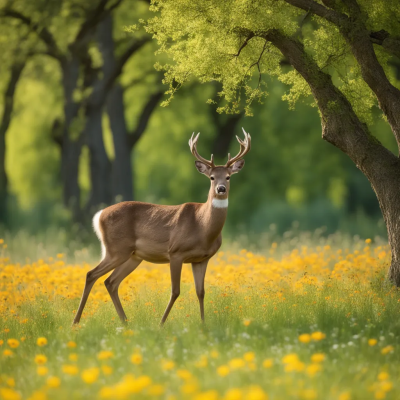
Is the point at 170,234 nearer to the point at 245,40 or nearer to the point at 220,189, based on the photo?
the point at 220,189

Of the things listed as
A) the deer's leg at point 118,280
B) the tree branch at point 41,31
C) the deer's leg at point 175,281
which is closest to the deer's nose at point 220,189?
the deer's leg at point 175,281

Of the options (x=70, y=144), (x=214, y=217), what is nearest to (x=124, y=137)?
(x=70, y=144)

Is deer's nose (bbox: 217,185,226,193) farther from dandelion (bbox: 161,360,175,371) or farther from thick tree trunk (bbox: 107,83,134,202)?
thick tree trunk (bbox: 107,83,134,202)

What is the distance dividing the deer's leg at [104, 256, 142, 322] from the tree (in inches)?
98.0

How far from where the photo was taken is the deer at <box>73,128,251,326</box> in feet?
27.4

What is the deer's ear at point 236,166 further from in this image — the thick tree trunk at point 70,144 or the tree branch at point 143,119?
the tree branch at point 143,119

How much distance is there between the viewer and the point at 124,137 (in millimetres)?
20875

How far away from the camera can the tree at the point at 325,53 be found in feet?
29.6

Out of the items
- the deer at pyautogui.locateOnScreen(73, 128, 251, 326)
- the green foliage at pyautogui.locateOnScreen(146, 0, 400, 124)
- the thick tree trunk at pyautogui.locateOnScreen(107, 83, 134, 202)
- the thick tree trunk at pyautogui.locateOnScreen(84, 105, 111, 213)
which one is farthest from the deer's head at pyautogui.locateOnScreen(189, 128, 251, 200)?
the thick tree trunk at pyautogui.locateOnScreen(84, 105, 111, 213)

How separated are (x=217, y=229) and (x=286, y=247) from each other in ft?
22.6

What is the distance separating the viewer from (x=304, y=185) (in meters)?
30.0

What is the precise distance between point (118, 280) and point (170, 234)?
0.94m

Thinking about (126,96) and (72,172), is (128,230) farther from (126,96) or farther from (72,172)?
(126,96)

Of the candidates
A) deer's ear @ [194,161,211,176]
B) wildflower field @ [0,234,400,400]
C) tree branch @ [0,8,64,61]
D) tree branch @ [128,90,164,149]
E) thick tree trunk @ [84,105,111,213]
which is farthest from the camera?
tree branch @ [128,90,164,149]
